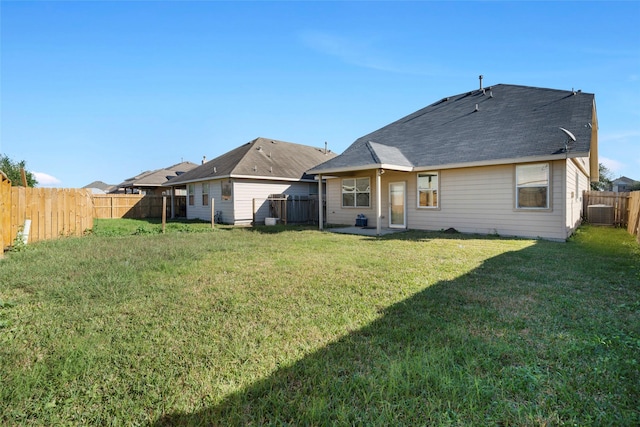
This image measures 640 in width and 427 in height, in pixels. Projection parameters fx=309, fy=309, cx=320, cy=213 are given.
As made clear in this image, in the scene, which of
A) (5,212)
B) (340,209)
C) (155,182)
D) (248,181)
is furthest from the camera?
(155,182)

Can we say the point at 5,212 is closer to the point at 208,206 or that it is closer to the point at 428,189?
the point at 208,206

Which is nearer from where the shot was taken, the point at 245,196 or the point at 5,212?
the point at 5,212

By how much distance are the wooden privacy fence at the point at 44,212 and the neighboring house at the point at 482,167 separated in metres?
9.48

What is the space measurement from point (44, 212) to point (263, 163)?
11.9 meters

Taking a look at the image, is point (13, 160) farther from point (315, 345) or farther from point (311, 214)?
point (315, 345)

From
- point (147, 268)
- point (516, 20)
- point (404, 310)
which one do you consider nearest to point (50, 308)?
point (147, 268)

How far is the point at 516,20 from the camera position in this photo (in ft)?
34.2

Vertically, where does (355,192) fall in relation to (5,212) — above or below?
above

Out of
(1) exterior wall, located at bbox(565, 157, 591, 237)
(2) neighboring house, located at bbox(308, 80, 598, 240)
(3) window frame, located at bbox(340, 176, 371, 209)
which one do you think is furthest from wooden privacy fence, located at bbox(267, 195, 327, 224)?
(1) exterior wall, located at bbox(565, 157, 591, 237)

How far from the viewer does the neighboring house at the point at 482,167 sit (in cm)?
1027

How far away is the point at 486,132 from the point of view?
12.6m

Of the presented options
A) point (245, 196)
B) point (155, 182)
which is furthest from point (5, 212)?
point (155, 182)

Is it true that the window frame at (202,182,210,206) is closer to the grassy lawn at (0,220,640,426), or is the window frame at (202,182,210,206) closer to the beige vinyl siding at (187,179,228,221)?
the beige vinyl siding at (187,179,228,221)

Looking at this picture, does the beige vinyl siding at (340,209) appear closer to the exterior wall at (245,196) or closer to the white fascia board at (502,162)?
the white fascia board at (502,162)
